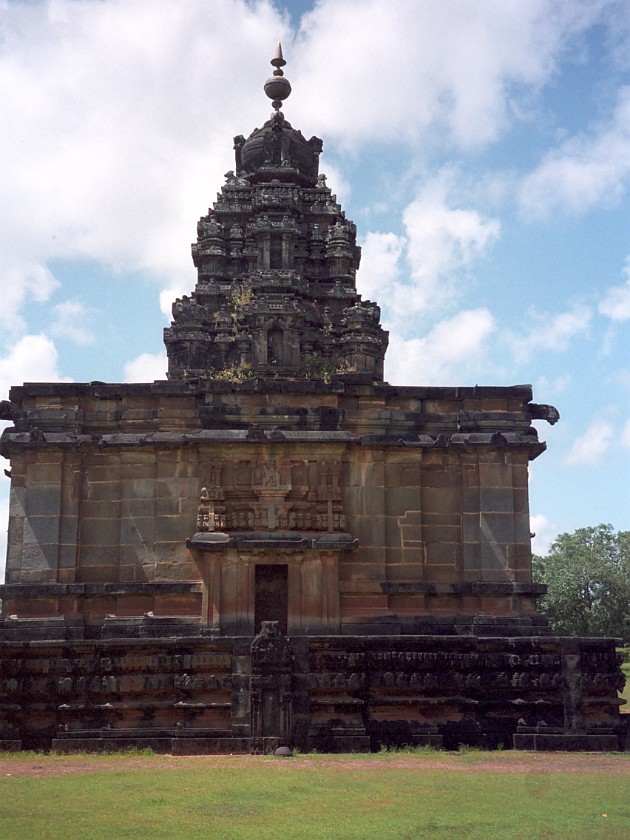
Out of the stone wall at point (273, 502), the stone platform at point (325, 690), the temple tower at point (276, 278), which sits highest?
the temple tower at point (276, 278)

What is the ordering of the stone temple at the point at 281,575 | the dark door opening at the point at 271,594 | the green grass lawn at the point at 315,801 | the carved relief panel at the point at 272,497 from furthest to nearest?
the dark door opening at the point at 271,594
the carved relief panel at the point at 272,497
the stone temple at the point at 281,575
the green grass lawn at the point at 315,801

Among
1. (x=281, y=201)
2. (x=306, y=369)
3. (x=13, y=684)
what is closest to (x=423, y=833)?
(x=13, y=684)

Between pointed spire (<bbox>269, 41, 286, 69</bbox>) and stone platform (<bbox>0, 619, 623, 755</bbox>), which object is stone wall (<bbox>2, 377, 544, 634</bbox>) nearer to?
stone platform (<bbox>0, 619, 623, 755</bbox>)

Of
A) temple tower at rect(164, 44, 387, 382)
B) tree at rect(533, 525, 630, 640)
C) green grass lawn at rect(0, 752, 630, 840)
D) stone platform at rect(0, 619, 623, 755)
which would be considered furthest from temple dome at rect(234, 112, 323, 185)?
tree at rect(533, 525, 630, 640)

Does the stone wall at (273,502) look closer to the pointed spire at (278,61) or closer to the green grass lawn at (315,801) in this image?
the green grass lawn at (315,801)

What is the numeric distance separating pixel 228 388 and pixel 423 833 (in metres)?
11.9

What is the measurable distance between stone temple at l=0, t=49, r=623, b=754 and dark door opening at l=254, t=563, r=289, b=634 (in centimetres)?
5

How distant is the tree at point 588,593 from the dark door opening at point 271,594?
126 feet

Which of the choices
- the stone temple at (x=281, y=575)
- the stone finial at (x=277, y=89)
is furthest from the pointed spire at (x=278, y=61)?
the stone temple at (x=281, y=575)

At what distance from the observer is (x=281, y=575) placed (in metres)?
21.2

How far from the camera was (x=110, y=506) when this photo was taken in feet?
70.3

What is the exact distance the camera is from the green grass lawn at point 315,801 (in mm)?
11406

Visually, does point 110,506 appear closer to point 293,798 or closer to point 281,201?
point 293,798

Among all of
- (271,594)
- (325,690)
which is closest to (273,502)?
(271,594)
